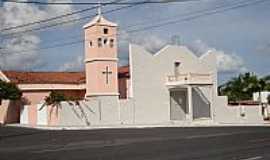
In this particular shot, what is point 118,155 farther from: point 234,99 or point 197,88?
point 234,99

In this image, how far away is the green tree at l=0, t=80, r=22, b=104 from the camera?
53056 mm

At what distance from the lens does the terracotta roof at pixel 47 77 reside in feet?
189

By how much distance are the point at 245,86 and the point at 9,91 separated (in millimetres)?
40875

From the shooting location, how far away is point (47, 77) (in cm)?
5966

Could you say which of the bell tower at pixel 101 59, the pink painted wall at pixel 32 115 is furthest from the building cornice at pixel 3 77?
the bell tower at pixel 101 59

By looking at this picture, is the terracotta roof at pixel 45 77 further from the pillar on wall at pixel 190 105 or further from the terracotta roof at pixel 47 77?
the pillar on wall at pixel 190 105

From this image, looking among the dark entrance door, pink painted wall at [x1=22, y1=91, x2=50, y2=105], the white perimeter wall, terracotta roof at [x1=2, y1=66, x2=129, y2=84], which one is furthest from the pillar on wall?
pink painted wall at [x1=22, y1=91, x2=50, y2=105]

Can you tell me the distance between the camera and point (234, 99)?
3221 inches

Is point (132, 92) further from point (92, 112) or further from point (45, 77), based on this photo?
point (45, 77)

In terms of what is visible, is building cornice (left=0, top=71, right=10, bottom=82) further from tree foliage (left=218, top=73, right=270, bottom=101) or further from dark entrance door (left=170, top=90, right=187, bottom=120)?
tree foliage (left=218, top=73, right=270, bottom=101)

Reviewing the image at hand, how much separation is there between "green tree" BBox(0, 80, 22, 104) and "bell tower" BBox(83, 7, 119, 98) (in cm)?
820

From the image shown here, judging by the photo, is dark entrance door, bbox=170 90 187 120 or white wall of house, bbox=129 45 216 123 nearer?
white wall of house, bbox=129 45 216 123

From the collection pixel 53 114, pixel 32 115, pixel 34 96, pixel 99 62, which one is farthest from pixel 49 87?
pixel 53 114

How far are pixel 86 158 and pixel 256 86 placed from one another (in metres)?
66.7
